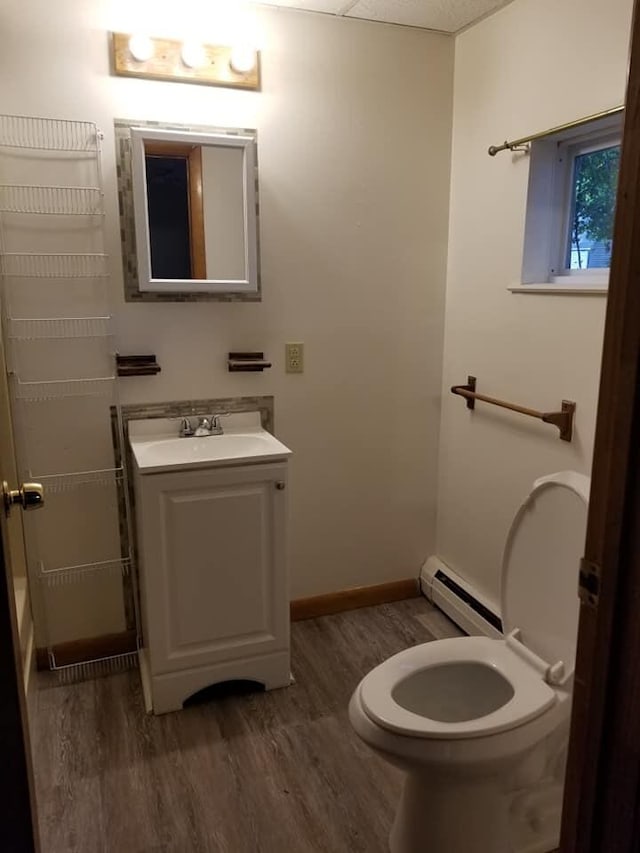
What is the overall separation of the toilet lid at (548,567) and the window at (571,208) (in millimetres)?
720

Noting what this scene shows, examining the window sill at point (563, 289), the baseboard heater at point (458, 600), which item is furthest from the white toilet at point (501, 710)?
the baseboard heater at point (458, 600)

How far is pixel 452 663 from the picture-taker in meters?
1.74

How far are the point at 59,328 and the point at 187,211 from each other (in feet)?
1.94

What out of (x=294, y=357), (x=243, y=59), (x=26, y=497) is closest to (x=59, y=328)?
(x=294, y=357)

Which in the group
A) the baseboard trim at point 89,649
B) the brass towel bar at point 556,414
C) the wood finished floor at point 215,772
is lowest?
the wood finished floor at point 215,772

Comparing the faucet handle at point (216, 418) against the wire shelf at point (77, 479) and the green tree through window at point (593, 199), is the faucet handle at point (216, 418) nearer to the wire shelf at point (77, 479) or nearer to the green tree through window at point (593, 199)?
the wire shelf at point (77, 479)

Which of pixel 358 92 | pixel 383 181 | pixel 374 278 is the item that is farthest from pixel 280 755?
pixel 358 92

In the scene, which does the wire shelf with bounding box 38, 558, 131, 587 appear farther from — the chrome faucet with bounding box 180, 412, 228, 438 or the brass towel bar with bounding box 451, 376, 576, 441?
the brass towel bar with bounding box 451, 376, 576, 441

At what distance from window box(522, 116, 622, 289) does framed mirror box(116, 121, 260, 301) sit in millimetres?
972

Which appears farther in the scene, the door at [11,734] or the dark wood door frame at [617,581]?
the door at [11,734]

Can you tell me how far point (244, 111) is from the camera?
2.30 m

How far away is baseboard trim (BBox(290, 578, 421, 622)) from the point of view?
108 inches

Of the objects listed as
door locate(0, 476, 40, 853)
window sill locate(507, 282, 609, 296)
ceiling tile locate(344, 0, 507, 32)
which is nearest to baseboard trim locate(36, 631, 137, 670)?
door locate(0, 476, 40, 853)

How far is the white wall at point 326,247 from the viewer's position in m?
2.13
